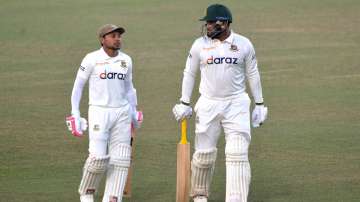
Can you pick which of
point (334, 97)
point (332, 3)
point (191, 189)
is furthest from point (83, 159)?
point (332, 3)

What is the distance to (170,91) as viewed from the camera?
22.2m

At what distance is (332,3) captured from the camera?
33531mm

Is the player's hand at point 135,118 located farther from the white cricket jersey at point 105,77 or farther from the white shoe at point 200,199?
the white shoe at point 200,199

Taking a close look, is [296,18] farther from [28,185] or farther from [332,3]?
[28,185]

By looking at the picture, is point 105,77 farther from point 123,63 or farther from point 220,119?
point 220,119

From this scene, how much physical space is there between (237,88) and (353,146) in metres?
4.27

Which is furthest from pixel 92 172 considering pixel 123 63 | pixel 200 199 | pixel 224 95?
pixel 224 95

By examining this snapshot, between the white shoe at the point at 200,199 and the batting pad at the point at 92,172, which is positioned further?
the white shoe at the point at 200,199

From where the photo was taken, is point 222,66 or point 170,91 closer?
point 222,66

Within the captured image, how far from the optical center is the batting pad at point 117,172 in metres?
12.8

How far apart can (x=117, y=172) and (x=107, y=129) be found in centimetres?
48

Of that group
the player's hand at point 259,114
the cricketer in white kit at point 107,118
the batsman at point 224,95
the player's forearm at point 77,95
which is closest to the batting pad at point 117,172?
the cricketer in white kit at point 107,118

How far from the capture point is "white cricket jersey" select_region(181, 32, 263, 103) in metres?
13.0

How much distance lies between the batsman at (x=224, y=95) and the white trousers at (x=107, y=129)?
0.75m
